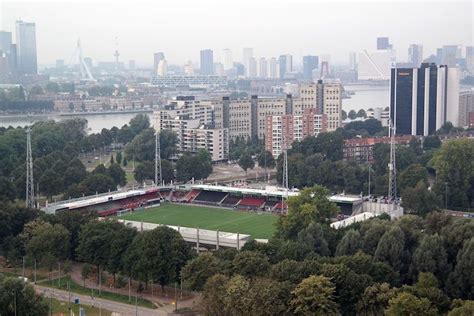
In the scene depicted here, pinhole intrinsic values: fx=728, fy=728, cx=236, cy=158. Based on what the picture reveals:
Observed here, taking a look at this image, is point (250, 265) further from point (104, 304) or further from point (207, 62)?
point (207, 62)

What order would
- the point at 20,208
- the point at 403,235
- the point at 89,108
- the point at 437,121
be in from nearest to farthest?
the point at 403,235 → the point at 20,208 → the point at 437,121 → the point at 89,108

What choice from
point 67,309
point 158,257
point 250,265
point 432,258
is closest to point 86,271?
point 67,309

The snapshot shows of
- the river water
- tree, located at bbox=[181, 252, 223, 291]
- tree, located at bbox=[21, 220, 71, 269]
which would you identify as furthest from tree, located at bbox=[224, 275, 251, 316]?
the river water

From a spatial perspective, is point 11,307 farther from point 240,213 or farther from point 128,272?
point 240,213

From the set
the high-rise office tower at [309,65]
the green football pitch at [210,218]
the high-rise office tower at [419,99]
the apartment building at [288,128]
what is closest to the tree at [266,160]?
the apartment building at [288,128]

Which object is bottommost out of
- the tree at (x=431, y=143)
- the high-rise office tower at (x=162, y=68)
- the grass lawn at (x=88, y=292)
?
the grass lawn at (x=88, y=292)

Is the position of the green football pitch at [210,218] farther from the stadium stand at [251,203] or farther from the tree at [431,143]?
the tree at [431,143]

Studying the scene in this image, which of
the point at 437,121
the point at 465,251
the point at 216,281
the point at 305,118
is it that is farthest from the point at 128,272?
the point at 437,121

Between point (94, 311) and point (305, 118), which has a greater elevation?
point (305, 118)
